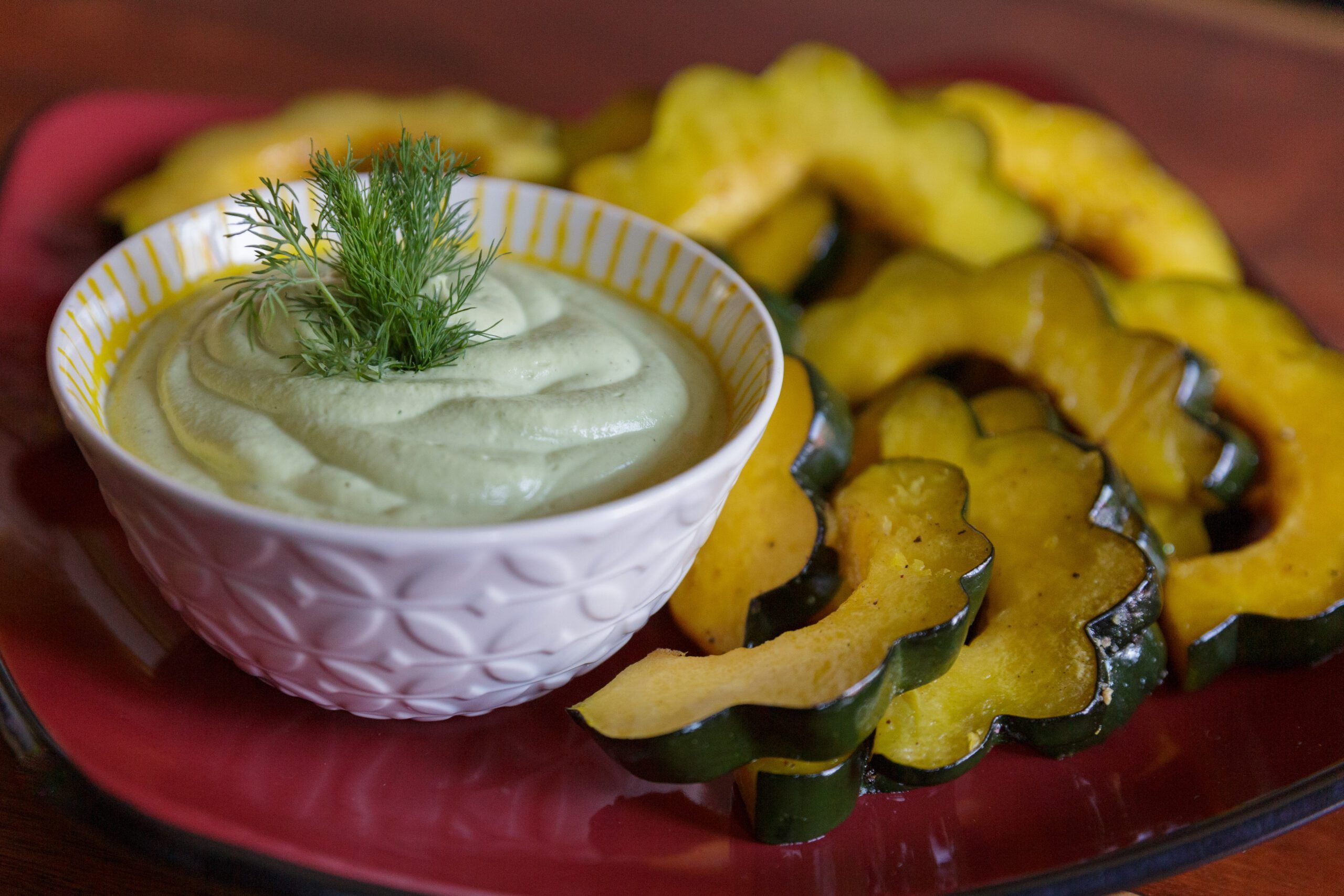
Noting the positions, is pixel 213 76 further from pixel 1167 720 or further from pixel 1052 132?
pixel 1167 720

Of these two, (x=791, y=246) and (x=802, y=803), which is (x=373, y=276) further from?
(x=791, y=246)

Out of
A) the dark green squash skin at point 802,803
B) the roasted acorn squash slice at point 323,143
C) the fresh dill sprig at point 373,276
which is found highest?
the fresh dill sprig at point 373,276

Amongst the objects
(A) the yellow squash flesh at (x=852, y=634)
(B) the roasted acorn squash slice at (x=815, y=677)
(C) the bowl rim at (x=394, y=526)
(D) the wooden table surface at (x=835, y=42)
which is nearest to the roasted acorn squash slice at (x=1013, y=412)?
(A) the yellow squash flesh at (x=852, y=634)

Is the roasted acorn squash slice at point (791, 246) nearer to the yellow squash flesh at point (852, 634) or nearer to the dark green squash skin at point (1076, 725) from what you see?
the yellow squash flesh at point (852, 634)

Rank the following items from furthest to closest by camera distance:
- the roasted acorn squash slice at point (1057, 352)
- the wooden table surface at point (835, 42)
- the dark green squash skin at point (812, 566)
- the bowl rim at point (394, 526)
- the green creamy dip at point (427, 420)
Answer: the wooden table surface at point (835, 42)
the roasted acorn squash slice at point (1057, 352)
the dark green squash skin at point (812, 566)
the green creamy dip at point (427, 420)
the bowl rim at point (394, 526)

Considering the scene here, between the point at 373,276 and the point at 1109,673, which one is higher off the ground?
the point at 373,276

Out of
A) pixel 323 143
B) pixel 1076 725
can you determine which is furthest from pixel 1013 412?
pixel 323 143
